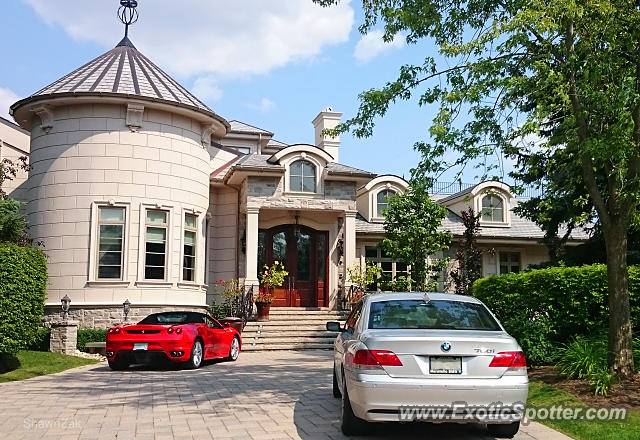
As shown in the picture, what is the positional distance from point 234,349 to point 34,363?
4.55 metres

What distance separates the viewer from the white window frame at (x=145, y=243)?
18141 millimetres

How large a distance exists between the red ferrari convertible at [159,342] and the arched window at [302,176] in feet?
27.3

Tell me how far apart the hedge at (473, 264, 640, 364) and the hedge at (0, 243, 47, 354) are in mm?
9431

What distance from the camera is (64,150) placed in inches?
719

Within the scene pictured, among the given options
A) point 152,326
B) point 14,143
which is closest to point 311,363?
point 152,326

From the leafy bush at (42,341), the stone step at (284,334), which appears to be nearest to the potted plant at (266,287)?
the stone step at (284,334)

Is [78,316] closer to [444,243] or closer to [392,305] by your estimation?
[444,243]

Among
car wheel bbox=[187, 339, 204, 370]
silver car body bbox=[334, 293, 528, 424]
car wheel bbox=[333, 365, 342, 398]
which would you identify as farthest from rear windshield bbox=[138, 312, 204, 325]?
silver car body bbox=[334, 293, 528, 424]

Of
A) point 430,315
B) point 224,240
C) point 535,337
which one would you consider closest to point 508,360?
point 430,315

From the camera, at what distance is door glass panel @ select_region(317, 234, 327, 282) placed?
22031 mm

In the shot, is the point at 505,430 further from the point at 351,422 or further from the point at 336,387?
the point at 336,387

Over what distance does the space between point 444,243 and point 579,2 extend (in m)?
11.1

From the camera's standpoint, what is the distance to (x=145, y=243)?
1833cm

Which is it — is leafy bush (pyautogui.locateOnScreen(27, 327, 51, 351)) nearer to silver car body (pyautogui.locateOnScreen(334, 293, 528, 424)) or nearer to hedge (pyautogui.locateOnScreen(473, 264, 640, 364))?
hedge (pyautogui.locateOnScreen(473, 264, 640, 364))
